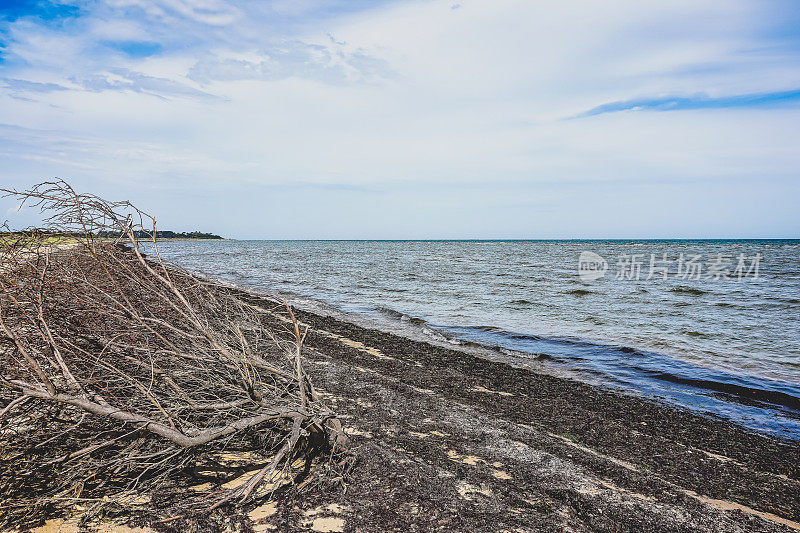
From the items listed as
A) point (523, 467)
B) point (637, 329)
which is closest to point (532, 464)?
point (523, 467)

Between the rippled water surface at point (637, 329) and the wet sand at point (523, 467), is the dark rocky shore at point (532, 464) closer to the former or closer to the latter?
the wet sand at point (523, 467)

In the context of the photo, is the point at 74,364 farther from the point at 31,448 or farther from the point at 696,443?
the point at 696,443

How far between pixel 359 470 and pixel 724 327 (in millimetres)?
13138

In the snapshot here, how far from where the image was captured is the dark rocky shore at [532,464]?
A: 358 centimetres

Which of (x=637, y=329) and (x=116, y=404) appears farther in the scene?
(x=637, y=329)

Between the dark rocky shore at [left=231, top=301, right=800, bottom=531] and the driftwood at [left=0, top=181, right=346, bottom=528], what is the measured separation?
641 mm

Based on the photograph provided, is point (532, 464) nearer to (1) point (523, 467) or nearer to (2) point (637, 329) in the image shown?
(1) point (523, 467)

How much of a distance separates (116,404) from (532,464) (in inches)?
146

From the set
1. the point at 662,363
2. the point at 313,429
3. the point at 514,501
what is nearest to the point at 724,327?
the point at 662,363

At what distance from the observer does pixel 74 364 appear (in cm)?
400

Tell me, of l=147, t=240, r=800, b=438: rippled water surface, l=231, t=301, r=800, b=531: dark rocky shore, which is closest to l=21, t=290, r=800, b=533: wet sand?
l=231, t=301, r=800, b=531: dark rocky shore

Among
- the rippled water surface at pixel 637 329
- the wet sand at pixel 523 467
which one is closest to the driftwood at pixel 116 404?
the wet sand at pixel 523 467

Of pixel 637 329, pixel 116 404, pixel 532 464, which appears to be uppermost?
pixel 116 404

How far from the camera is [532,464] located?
453 cm
